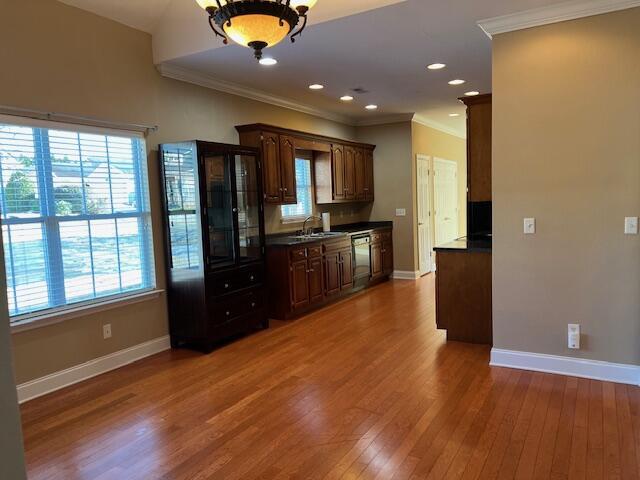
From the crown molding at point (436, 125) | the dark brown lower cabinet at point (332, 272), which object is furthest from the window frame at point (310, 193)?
the crown molding at point (436, 125)

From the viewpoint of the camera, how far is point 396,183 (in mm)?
7414

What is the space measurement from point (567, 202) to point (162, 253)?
348 centimetres

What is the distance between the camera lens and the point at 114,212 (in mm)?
3852

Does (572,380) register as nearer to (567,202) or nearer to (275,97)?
(567,202)

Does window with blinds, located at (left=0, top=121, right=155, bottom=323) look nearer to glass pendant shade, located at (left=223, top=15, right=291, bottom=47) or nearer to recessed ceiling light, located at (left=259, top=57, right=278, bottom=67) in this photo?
recessed ceiling light, located at (left=259, top=57, right=278, bottom=67)

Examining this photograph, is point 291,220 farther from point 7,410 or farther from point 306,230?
point 7,410

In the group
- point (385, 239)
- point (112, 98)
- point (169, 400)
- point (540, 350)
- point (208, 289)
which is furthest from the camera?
point (385, 239)

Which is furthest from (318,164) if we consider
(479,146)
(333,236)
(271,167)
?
(479,146)

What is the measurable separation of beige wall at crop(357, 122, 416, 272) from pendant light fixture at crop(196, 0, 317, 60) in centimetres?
527

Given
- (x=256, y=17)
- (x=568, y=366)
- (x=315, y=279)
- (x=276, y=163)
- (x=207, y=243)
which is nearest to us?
(x=256, y=17)

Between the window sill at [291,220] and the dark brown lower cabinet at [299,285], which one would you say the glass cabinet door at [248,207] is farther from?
the window sill at [291,220]

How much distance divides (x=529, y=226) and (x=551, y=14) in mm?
1502

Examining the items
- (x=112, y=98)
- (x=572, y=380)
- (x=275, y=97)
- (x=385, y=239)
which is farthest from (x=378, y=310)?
(x=112, y=98)

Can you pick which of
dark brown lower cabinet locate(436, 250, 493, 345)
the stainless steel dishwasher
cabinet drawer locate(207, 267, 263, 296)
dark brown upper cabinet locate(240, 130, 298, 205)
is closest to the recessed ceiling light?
dark brown upper cabinet locate(240, 130, 298, 205)
